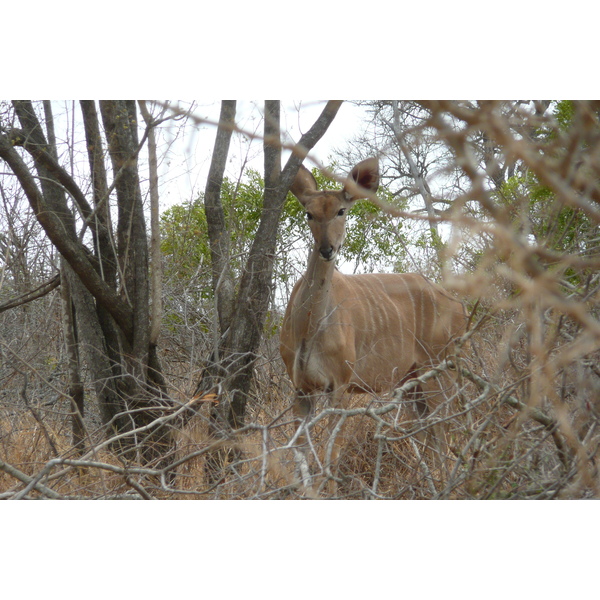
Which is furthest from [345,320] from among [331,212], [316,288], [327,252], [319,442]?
[319,442]

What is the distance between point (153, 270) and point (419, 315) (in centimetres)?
210

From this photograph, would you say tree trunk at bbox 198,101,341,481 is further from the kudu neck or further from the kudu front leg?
the kudu front leg

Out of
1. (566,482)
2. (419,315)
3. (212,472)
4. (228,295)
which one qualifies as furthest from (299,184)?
(566,482)

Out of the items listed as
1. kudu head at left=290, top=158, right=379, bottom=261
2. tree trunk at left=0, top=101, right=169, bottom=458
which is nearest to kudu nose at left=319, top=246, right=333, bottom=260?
kudu head at left=290, top=158, right=379, bottom=261

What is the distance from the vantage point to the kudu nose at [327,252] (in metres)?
3.90

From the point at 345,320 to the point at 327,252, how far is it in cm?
77

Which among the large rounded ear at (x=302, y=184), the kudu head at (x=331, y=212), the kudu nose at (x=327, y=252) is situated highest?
the large rounded ear at (x=302, y=184)

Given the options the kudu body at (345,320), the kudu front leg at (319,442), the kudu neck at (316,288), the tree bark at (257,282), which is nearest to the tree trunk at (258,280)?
the tree bark at (257,282)

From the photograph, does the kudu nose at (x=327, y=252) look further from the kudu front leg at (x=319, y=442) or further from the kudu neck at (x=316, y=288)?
the kudu front leg at (x=319, y=442)

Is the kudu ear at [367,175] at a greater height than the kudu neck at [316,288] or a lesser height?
greater

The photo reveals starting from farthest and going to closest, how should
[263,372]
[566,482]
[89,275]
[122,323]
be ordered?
[263,372] → [122,323] → [89,275] → [566,482]

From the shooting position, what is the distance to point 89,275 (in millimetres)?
3760

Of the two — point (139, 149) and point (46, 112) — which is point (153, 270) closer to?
point (139, 149)

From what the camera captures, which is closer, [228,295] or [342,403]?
[342,403]
